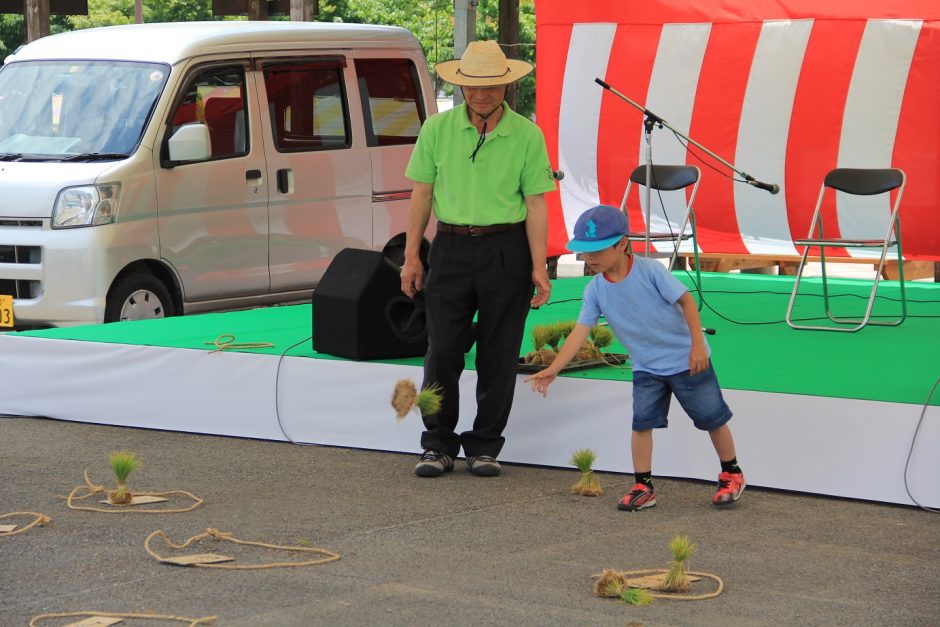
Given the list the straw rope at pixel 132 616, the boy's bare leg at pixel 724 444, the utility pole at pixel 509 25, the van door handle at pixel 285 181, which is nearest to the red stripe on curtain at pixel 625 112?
the van door handle at pixel 285 181

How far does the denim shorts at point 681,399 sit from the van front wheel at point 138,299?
391 centimetres

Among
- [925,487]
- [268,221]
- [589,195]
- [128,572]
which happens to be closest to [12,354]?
[268,221]

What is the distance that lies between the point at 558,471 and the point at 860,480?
121 centimetres

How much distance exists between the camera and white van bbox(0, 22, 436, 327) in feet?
26.5

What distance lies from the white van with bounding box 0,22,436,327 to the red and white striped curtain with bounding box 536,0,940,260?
169 cm

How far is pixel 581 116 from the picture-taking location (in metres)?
11.1

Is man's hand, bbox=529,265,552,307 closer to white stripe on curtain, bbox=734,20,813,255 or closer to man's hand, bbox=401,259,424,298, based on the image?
man's hand, bbox=401,259,424,298

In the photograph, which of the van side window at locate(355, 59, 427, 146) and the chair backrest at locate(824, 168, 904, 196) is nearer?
the chair backrest at locate(824, 168, 904, 196)

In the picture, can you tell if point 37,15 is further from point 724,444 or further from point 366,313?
point 724,444

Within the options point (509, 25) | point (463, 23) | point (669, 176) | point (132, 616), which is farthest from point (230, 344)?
point (509, 25)

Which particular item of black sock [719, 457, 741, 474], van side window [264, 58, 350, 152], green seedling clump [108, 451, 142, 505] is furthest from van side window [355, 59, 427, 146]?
black sock [719, 457, 741, 474]

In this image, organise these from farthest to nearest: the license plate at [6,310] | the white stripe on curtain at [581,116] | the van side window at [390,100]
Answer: the white stripe on curtain at [581,116]
the van side window at [390,100]
the license plate at [6,310]

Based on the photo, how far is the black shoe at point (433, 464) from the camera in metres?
5.67

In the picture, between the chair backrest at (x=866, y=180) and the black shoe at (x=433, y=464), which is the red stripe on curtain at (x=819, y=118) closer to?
the chair backrest at (x=866, y=180)
